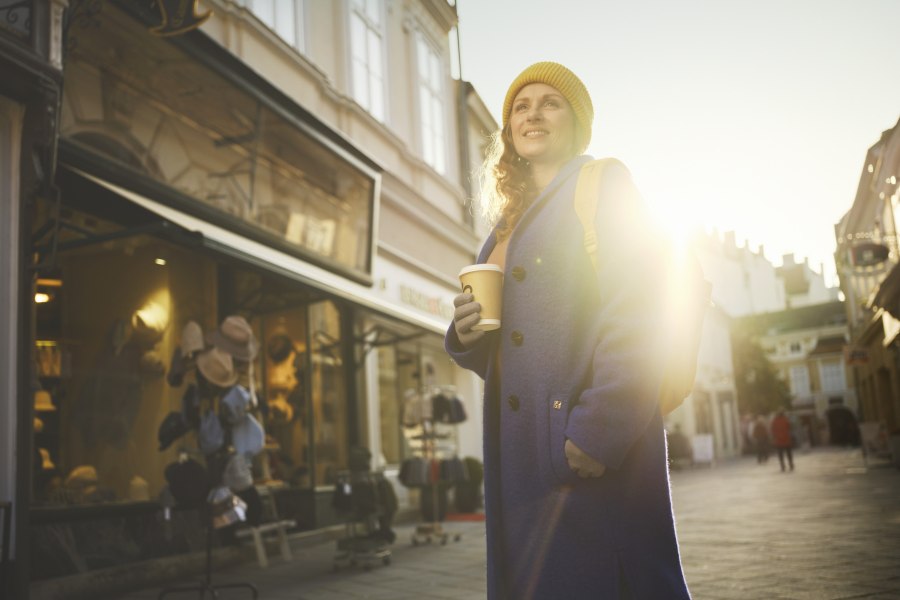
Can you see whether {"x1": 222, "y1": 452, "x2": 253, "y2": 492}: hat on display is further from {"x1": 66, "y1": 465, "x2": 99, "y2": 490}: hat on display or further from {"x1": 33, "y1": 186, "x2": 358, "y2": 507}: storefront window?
{"x1": 66, "y1": 465, "x2": 99, "y2": 490}: hat on display

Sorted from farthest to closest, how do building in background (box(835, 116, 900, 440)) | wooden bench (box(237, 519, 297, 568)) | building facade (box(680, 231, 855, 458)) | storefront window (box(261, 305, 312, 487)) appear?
1. building facade (box(680, 231, 855, 458))
2. building in background (box(835, 116, 900, 440))
3. storefront window (box(261, 305, 312, 487))
4. wooden bench (box(237, 519, 297, 568))

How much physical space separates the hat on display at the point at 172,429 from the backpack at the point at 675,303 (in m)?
4.88

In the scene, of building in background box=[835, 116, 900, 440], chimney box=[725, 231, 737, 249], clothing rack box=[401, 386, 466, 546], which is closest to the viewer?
clothing rack box=[401, 386, 466, 546]

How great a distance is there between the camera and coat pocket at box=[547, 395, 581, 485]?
1798 millimetres

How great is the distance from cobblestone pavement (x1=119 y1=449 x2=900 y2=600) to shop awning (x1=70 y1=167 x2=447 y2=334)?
2777 mm

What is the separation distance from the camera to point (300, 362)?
1130cm

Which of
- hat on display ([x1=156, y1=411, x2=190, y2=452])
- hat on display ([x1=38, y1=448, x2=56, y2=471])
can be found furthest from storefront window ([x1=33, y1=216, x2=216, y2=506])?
hat on display ([x1=156, y1=411, x2=190, y2=452])

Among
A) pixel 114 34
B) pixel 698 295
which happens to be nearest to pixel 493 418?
pixel 698 295

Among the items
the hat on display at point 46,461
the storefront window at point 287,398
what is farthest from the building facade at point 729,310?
the hat on display at point 46,461

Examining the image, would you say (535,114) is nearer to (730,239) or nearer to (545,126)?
(545,126)

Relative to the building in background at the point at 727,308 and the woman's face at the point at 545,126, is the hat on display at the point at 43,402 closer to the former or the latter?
the woman's face at the point at 545,126

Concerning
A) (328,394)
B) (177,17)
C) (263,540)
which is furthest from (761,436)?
(177,17)

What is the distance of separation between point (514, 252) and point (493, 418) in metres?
0.42

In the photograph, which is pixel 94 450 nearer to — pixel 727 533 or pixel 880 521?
pixel 727 533
